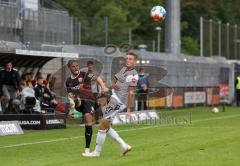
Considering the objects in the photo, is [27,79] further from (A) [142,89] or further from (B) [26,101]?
(A) [142,89]

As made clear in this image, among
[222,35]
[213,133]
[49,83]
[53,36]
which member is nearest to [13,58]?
[49,83]

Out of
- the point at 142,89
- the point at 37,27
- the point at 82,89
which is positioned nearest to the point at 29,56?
the point at 37,27

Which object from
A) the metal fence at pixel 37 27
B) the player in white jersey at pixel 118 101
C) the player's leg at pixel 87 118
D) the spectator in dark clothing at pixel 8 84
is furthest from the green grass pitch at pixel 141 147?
the metal fence at pixel 37 27

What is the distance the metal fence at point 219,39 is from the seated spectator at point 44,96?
24805mm

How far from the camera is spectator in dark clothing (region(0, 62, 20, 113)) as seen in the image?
2742 cm

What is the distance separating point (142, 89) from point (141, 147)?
51.5 feet

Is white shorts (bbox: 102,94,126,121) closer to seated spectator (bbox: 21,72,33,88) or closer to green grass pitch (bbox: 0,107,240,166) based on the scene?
green grass pitch (bbox: 0,107,240,166)

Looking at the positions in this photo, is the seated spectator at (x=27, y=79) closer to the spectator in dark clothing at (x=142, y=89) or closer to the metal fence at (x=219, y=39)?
the spectator in dark clothing at (x=142, y=89)

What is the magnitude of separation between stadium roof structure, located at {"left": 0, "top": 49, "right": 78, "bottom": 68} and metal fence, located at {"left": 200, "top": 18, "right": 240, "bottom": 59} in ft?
73.8

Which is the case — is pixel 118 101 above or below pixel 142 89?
above

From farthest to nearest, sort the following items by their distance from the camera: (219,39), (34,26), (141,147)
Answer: (219,39) < (34,26) < (141,147)

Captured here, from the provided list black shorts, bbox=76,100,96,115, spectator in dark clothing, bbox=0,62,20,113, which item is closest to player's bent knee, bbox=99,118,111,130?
black shorts, bbox=76,100,96,115

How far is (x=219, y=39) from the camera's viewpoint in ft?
180

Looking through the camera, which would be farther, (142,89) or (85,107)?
(142,89)
